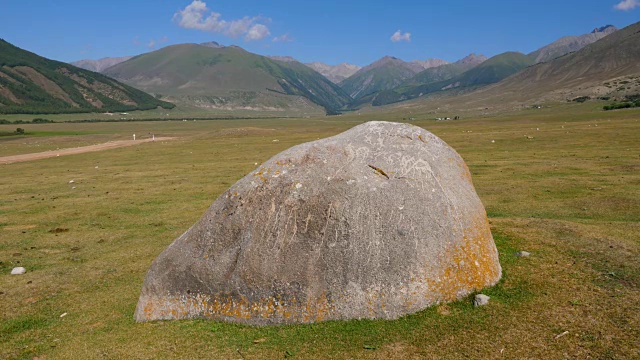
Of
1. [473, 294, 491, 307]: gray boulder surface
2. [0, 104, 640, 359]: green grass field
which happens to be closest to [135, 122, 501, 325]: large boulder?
[473, 294, 491, 307]: gray boulder surface

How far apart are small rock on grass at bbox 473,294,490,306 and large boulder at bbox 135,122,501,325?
14.8 inches

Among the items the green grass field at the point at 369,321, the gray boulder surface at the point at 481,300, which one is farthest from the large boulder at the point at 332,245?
the green grass field at the point at 369,321

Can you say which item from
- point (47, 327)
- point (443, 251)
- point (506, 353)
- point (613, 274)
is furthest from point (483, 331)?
point (47, 327)

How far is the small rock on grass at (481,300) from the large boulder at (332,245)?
0.38m

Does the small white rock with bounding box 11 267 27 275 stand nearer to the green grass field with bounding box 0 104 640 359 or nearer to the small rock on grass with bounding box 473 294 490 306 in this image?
the green grass field with bounding box 0 104 640 359

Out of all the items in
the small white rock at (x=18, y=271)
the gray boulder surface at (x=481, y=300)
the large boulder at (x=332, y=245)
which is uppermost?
the large boulder at (x=332, y=245)

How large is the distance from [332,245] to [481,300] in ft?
13.3

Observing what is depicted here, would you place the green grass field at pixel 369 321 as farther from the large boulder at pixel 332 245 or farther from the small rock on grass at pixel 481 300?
the large boulder at pixel 332 245

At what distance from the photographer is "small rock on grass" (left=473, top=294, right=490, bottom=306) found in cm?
1066

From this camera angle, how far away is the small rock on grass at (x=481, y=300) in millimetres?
10656

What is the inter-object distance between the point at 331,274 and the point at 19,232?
1990cm

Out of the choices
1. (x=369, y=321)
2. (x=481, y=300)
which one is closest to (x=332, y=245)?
(x=369, y=321)

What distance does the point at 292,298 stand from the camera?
11.1 m

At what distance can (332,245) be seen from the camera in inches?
442
